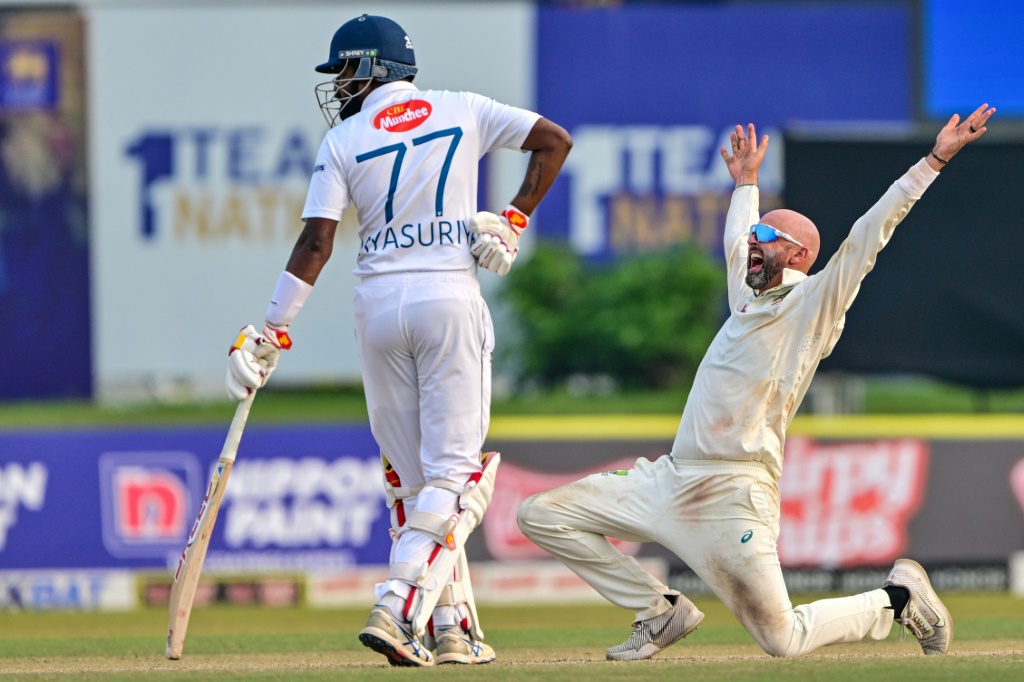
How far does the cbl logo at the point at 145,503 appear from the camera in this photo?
9810 millimetres

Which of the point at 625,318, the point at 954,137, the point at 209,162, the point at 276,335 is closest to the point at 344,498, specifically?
the point at 276,335

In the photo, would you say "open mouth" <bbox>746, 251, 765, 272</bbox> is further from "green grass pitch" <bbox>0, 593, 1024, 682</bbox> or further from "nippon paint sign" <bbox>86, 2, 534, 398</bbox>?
"nippon paint sign" <bbox>86, 2, 534, 398</bbox>

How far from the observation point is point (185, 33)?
1978 cm

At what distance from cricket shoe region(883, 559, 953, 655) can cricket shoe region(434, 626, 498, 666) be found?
4.62 feet

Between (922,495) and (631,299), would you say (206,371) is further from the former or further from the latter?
(922,495)

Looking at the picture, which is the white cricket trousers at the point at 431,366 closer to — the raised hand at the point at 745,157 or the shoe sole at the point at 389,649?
the shoe sole at the point at 389,649

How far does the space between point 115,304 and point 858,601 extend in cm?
1536

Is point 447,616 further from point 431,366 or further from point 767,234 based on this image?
point 767,234

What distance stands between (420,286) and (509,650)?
1.90m

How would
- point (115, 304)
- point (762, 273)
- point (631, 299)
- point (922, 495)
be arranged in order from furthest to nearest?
point (115, 304) < point (631, 299) < point (922, 495) < point (762, 273)

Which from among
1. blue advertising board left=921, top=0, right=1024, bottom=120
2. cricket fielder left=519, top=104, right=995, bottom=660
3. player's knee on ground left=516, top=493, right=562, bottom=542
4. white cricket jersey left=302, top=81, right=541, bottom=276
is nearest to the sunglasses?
cricket fielder left=519, top=104, right=995, bottom=660

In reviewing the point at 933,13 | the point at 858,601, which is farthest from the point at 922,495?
the point at 858,601

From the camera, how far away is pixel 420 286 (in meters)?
5.19

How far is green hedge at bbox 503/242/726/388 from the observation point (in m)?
17.1
